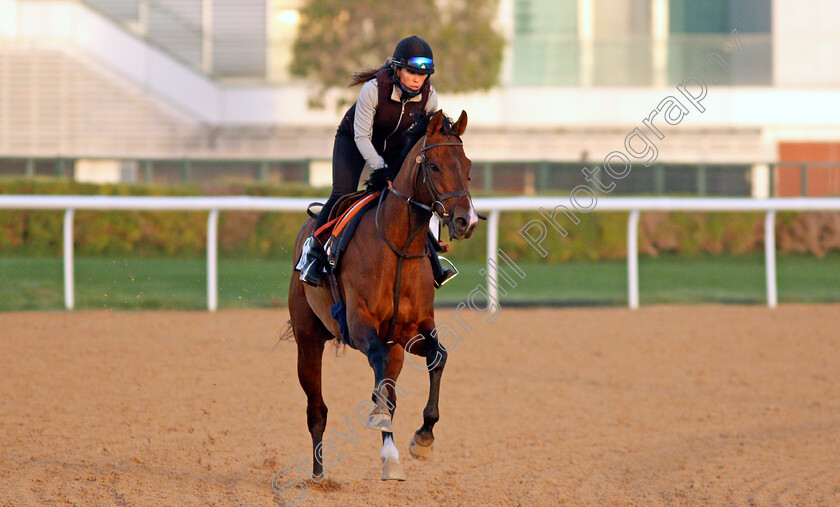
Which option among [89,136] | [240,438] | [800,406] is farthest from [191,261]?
[89,136]

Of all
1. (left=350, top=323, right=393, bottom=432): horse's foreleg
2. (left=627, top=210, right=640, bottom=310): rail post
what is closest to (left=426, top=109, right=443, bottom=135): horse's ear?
(left=350, top=323, right=393, bottom=432): horse's foreleg

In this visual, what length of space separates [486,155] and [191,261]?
10.3 m

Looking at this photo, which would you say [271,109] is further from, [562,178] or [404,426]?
[404,426]

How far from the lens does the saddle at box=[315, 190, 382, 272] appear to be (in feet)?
15.2

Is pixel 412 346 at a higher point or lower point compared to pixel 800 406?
higher

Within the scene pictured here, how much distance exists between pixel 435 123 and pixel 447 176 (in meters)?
0.25

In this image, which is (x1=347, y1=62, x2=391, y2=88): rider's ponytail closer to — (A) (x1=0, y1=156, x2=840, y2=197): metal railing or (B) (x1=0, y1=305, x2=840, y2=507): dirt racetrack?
(B) (x1=0, y1=305, x2=840, y2=507): dirt racetrack

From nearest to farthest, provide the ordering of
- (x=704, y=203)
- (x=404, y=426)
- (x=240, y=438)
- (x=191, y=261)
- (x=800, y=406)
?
Answer: (x=240, y=438), (x=404, y=426), (x=800, y=406), (x=704, y=203), (x=191, y=261)

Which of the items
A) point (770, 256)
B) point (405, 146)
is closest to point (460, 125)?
point (405, 146)

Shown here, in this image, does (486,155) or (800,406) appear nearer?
(800,406)

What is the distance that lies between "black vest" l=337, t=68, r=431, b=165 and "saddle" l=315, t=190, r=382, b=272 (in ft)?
0.82

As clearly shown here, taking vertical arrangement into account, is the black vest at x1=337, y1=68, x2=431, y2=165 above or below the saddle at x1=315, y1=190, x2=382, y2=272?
above

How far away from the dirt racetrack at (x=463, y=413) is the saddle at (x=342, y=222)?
1075 mm

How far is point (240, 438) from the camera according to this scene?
5.60m
